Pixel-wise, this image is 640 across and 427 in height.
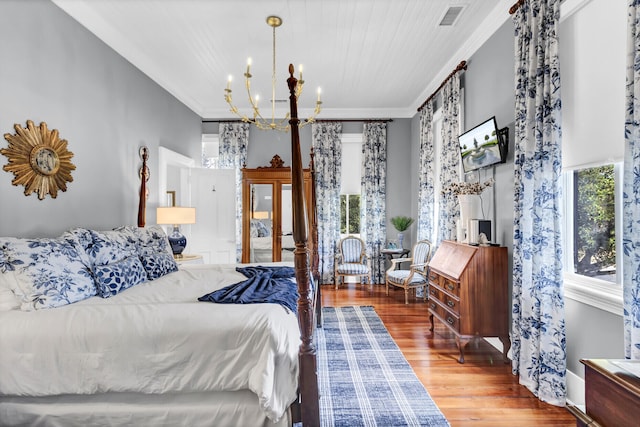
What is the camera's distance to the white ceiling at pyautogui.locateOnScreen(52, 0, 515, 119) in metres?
2.95

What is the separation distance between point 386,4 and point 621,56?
176cm

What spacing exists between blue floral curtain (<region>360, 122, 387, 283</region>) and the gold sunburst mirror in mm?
4316

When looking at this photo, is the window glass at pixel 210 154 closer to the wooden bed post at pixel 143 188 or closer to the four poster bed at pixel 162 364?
the wooden bed post at pixel 143 188

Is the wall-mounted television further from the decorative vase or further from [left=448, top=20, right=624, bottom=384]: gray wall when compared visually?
the decorative vase

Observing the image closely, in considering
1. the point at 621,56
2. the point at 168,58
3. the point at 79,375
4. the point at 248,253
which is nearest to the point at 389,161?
the point at 248,253

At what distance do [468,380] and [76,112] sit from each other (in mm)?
3914

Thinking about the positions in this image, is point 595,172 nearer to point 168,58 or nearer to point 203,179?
point 168,58

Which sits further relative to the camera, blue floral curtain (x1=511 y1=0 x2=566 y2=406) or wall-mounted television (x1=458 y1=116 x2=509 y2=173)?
wall-mounted television (x1=458 y1=116 x2=509 y2=173)

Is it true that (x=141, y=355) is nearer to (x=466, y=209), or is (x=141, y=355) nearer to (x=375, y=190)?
(x=466, y=209)

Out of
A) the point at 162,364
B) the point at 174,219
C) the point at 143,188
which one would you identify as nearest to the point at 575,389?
the point at 162,364

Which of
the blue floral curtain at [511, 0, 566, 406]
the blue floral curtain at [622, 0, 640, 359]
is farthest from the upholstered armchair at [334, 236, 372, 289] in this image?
the blue floral curtain at [622, 0, 640, 359]

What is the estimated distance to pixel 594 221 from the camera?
7.22ft

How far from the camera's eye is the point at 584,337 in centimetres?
220

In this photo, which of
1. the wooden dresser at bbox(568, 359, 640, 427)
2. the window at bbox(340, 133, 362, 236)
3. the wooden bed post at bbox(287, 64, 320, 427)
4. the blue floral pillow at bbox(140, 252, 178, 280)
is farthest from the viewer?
the window at bbox(340, 133, 362, 236)
